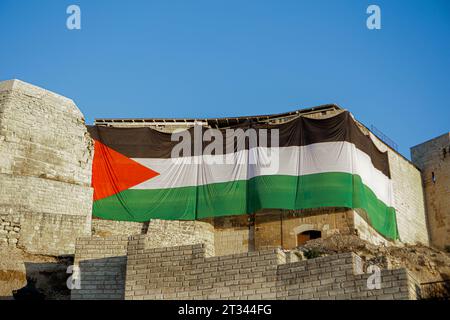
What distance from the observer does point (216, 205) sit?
91.2 ft

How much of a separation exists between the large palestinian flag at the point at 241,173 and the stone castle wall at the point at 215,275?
10.7 metres

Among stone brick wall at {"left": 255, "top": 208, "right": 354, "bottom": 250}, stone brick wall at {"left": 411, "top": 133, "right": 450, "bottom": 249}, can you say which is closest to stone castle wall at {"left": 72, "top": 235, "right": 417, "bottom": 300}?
stone brick wall at {"left": 255, "top": 208, "right": 354, "bottom": 250}

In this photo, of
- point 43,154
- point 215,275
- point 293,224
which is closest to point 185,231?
point 293,224

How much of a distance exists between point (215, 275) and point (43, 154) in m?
11.6

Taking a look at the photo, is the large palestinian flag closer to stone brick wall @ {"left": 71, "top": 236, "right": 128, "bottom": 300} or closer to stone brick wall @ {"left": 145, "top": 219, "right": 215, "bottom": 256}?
stone brick wall @ {"left": 145, "top": 219, "right": 215, "bottom": 256}

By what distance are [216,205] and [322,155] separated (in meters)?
3.92

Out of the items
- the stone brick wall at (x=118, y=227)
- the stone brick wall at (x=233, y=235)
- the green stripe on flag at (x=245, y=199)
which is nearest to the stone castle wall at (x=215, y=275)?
the stone brick wall at (x=118, y=227)

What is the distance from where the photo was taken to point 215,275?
50.5 ft

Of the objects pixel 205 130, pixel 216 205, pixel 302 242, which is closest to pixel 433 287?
pixel 302 242

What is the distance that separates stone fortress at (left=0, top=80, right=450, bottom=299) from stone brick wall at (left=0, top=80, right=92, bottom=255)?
33mm

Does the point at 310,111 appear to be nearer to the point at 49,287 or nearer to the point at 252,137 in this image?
the point at 252,137

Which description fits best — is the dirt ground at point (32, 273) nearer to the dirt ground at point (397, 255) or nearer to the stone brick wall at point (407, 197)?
the dirt ground at point (397, 255)

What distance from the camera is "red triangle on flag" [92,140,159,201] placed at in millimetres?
27766

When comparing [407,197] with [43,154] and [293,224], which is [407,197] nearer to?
[293,224]
